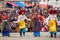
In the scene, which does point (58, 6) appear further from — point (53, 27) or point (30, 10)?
point (53, 27)

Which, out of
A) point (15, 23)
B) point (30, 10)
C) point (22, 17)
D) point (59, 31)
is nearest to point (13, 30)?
point (15, 23)

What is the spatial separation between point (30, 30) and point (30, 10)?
1.77 m

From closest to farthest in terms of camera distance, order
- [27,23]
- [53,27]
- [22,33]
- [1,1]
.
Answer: [53,27], [22,33], [27,23], [1,1]

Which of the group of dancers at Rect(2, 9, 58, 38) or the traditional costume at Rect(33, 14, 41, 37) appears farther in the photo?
the traditional costume at Rect(33, 14, 41, 37)

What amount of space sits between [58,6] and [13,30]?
457cm

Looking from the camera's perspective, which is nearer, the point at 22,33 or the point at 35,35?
the point at 35,35

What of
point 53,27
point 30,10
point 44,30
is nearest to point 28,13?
point 30,10

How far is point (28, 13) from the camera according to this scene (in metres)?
25.8

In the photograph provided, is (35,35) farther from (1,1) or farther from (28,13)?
(1,1)

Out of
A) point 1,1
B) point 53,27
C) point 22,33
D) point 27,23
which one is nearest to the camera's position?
point 53,27

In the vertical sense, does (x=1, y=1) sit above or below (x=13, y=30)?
above

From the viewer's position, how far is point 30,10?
26.1m

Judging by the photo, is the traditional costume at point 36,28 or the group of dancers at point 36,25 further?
the traditional costume at point 36,28

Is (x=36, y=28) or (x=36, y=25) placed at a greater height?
(x=36, y=25)
